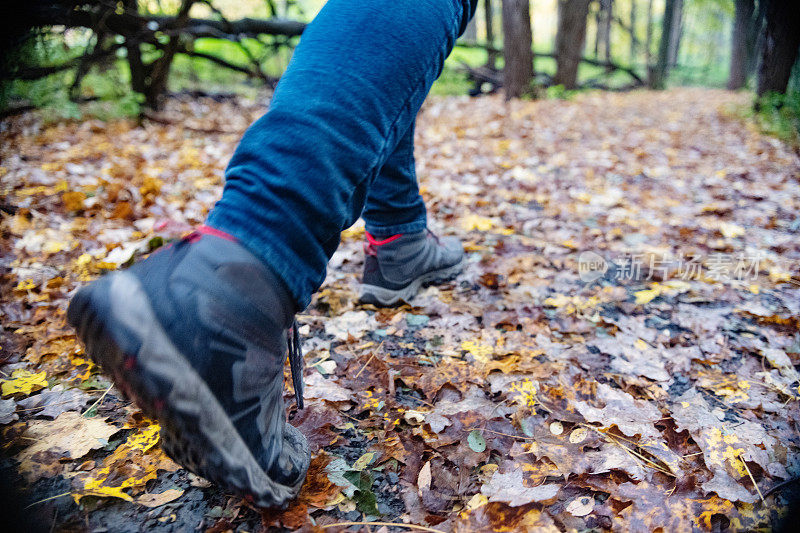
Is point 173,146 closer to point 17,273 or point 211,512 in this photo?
point 17,273

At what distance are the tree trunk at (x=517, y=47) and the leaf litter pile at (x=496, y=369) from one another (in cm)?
405

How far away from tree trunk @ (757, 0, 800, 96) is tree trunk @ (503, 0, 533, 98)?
2.76 metres

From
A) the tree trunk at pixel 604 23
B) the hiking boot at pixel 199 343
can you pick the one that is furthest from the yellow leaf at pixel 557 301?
the tree trunk at pixel 604 23

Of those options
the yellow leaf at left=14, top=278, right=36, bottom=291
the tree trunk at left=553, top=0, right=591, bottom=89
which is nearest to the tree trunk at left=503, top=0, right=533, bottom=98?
the tree trunk at left=553, top=0, right=591, bottom=89

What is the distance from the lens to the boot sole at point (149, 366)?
0.67m

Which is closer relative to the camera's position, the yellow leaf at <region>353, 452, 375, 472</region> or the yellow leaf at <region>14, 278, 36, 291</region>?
the yellow leaf at <region>353, 452, 375, 472</region>

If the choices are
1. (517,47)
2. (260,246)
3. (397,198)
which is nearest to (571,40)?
(517,47)

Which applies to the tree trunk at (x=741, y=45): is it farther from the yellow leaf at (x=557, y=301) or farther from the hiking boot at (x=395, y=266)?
the hiking boot at (x=395, y=266)

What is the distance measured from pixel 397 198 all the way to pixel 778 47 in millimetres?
6252

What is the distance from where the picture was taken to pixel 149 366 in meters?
0.66

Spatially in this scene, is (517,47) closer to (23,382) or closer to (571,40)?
(571,40)

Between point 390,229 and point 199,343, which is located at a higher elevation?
point 199,343

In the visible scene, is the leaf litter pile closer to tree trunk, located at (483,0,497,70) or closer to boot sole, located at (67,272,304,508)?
boot sole, located at (67,272,304,508)

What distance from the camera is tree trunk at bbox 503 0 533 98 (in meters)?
6.24
